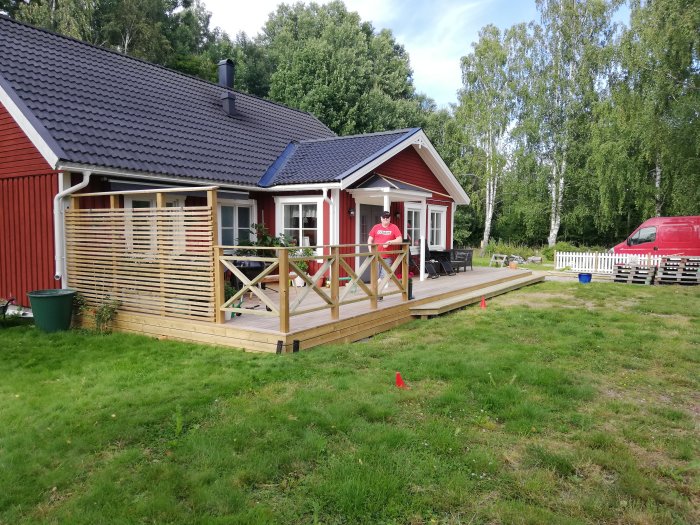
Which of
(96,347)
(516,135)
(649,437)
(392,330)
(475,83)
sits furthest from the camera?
(475,83)

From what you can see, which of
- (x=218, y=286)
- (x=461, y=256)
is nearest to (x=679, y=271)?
(x=461, y=256)

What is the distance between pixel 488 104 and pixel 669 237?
45.7 feet

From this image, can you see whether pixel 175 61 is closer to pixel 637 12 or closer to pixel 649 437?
pixel 637 12

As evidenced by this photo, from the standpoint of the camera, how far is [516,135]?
2597cm

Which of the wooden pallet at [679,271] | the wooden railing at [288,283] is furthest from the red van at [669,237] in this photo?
the wooden railing at [288,283]

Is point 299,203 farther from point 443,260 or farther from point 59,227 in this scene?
point 59,227

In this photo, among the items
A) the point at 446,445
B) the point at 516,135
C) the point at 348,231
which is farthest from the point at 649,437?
the point at 516,135

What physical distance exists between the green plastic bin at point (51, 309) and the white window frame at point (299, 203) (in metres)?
5.03

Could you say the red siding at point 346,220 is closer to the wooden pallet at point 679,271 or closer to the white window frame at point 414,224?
the white window frame at point 414,224

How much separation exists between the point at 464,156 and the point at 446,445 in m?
27.7

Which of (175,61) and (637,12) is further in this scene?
(175,61)

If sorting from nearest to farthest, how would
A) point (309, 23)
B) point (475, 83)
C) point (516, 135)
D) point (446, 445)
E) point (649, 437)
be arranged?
1. point (446, 445)
2. point (649, 437)
3. point (516, 135)
4. point (475, 83)
5. point (309, 23)

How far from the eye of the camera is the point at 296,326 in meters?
6.48

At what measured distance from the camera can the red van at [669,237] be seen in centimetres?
1590
